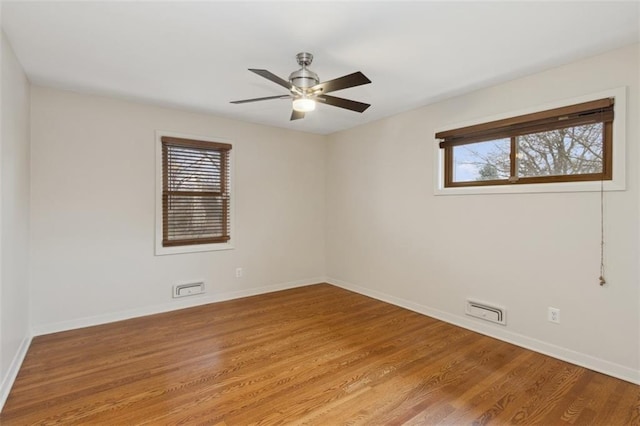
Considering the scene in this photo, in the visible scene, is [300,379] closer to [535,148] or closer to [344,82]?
[344,82]

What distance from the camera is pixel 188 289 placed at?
13.3ft

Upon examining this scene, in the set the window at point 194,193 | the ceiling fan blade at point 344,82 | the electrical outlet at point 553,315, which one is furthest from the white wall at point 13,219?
the electrical outlet at point 553,315

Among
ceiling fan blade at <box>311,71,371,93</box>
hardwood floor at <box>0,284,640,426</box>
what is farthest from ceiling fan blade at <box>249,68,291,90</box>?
hardwood floor at <box>0,284,640,426</box>

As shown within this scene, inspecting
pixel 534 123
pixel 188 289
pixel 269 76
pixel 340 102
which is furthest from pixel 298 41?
pixel 188 289

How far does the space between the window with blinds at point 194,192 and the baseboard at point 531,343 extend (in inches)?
100

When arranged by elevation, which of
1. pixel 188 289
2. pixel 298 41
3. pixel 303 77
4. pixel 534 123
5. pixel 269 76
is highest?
pixel 298 41

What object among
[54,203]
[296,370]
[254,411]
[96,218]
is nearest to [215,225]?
[96,218]

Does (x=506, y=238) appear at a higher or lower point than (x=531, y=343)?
higher

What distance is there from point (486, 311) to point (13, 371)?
13.3 ft

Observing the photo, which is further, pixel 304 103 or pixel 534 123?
pixel 534 123

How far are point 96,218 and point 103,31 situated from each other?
205cm

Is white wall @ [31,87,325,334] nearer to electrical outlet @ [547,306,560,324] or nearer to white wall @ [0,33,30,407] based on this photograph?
white wall @ [0,33,30,407]

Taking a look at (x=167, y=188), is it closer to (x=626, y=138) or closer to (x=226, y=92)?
(x=226, y=92)

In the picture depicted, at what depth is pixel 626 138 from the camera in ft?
7.88
